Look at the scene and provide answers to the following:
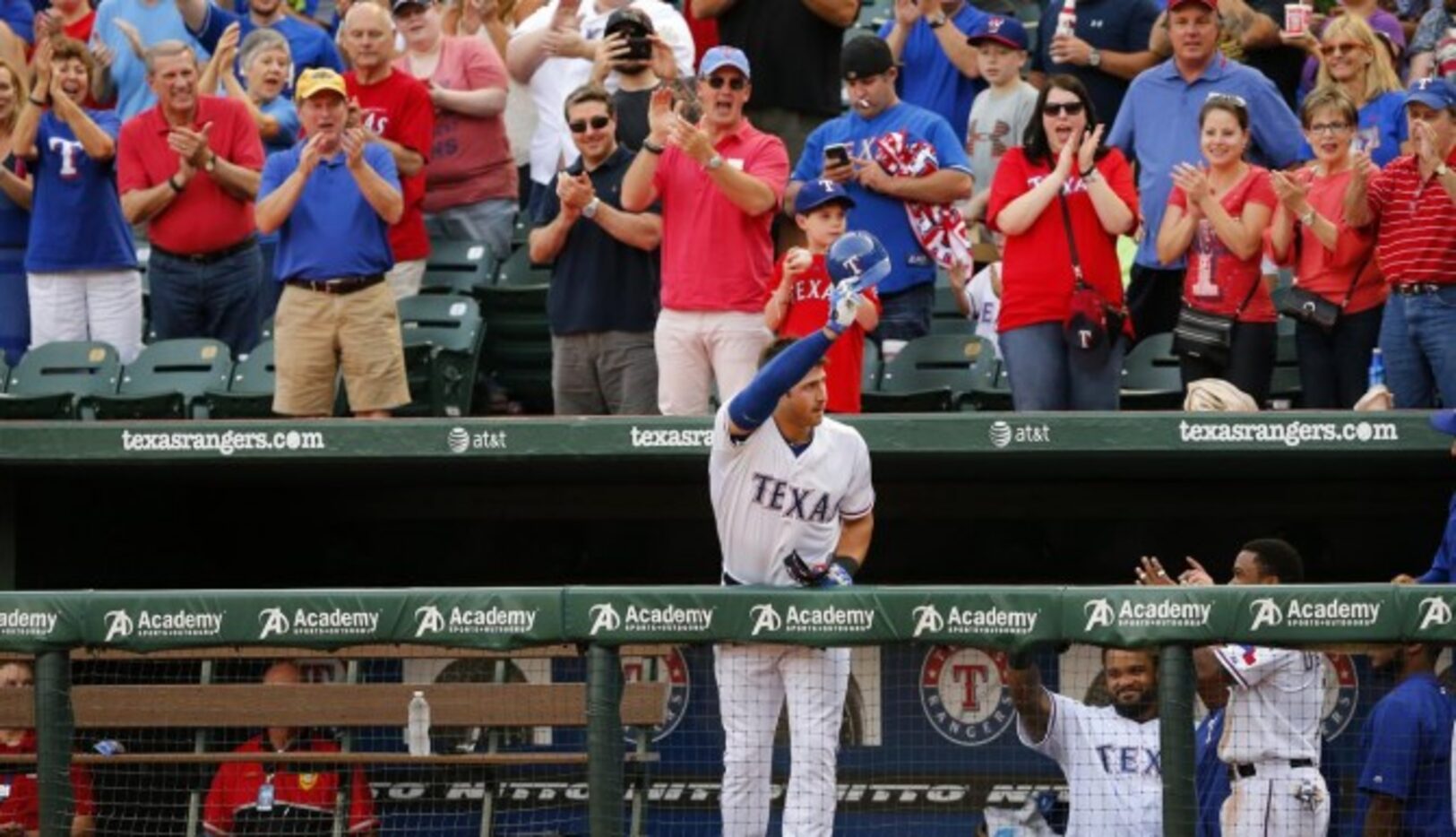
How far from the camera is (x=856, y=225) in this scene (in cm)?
1116

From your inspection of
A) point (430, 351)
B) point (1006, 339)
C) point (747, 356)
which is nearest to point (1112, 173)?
point (1006, 339)

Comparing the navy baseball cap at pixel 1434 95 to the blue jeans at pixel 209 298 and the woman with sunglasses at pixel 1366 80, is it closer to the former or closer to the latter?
the woman with sunglasses at pixel 1366 80

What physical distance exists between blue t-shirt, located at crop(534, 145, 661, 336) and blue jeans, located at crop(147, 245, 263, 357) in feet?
5.66

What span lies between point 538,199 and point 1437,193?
4.65 m

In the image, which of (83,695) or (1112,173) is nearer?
(83,695)

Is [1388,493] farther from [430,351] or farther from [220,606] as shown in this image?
[220,606]

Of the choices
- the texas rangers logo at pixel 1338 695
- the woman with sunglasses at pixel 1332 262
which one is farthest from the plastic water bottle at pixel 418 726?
the woman with sunglasses at pixel 1332 262

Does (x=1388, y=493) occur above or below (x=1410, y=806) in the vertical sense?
above

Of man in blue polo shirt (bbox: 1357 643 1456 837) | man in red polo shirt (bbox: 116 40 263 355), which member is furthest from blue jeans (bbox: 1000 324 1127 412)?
man in red polo shirt (bbox: 116 40 263 355)

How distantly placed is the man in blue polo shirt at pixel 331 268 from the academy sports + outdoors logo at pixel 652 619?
363 cm

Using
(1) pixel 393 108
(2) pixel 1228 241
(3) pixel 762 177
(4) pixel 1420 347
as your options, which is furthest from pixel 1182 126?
(1) pixel 393 108

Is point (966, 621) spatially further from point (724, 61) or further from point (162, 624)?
point (724, 61)

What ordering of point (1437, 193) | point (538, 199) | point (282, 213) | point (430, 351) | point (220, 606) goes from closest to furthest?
point (220, 606) < point (1437, 193) < point (282, 213) < point (430, 351) < point (538, 199)

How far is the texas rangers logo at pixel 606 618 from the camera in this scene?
756cm
